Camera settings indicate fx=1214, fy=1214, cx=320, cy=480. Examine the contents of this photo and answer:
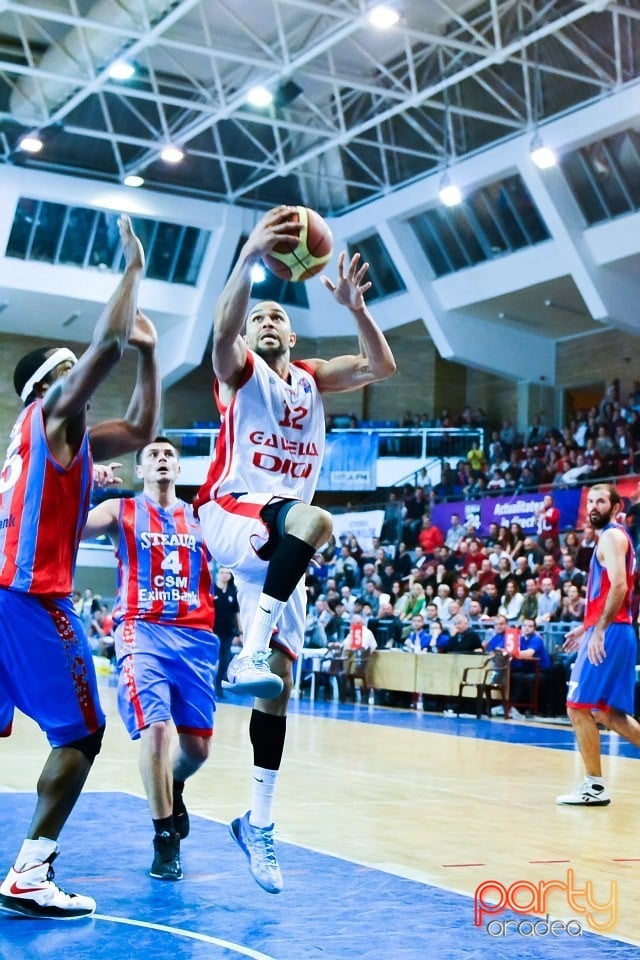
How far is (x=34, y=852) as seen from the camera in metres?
4.50

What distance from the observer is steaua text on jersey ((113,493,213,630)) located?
6.05 m

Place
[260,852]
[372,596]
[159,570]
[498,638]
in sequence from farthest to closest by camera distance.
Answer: [372,596] → [498,638] → [159,570] → [260,852]

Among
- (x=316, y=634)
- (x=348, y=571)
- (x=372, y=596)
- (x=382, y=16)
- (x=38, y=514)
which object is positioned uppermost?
(x=382, y=16)

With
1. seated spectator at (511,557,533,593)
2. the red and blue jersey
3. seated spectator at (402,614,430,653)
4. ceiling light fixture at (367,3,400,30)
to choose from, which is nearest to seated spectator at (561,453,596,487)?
seated spectator at (511,557,533,593)

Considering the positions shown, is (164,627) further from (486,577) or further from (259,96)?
(259,96)

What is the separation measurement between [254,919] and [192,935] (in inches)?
A: 14.2

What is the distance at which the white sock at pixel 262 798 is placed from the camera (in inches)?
200

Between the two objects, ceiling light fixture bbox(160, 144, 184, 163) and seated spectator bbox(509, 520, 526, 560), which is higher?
ceiling light fixture bbox(160, 144, 184, 163)

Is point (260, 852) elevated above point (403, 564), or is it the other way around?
point (403, 564)

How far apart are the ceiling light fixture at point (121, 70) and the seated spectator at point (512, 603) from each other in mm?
14067

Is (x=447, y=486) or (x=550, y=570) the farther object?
(x=447, y=486)

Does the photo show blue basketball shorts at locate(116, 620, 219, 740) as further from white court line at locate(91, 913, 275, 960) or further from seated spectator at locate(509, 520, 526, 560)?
seated spectator at locate(509, 520, 526, 560)

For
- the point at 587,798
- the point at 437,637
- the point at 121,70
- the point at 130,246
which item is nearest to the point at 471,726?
the point at 437,637

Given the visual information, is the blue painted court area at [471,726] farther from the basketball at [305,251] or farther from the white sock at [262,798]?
the basketball at [305,251]
